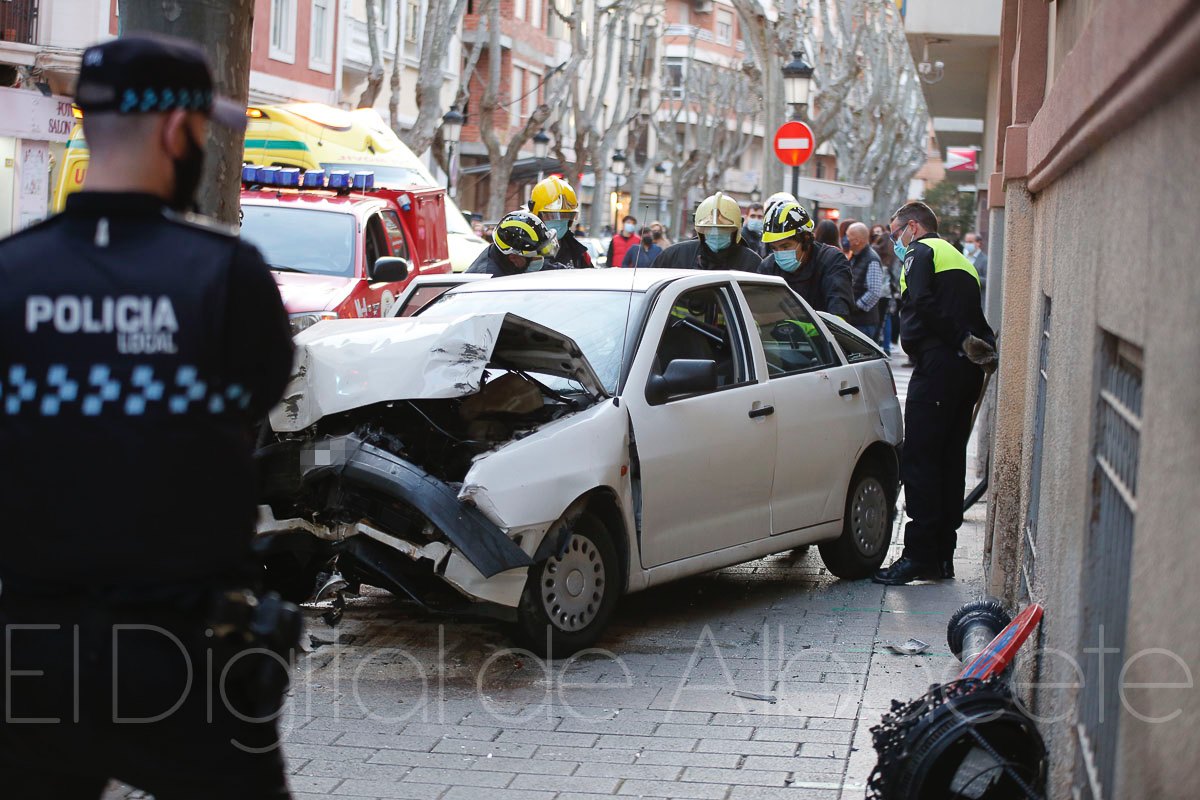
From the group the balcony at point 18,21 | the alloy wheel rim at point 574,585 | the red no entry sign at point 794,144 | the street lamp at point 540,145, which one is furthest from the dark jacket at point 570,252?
the street lamp at point 540,145

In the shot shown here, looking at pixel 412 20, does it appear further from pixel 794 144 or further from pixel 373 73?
pixel 794 144

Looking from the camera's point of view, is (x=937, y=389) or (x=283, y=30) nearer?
(x=937, y=389)

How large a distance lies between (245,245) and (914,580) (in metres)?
6.65

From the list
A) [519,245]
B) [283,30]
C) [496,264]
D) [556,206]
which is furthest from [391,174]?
[283,30]

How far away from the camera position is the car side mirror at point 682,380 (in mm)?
7117

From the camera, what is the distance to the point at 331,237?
13.3 metres

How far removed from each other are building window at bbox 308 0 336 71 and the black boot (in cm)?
3071

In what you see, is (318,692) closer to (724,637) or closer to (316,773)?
(316,773)

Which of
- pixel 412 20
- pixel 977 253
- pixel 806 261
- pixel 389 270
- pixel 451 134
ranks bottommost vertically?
pixel 389 270

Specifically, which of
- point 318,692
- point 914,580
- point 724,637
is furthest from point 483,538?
point 914,580

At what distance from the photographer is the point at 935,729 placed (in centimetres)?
431

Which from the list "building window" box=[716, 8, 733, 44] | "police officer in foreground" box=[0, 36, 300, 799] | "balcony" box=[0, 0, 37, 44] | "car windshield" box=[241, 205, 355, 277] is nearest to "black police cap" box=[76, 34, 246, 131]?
"police officer in foreground" box=[0, 36, 300, 799]

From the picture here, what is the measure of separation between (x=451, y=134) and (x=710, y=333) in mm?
29037

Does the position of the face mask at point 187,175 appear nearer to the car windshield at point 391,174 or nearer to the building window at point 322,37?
the car windshield at point 391,174
